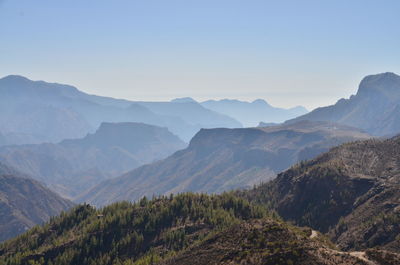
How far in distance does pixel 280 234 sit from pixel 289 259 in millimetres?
20104

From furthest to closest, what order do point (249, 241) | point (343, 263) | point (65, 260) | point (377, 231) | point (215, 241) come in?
point (65, 260) < point (377, 231) < point (215, 241) < point (249, 241) < point (343, 263)

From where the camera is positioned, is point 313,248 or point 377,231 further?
point 377,231

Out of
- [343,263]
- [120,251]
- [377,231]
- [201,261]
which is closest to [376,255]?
[343,263]

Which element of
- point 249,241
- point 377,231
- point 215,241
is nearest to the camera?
point 249,241

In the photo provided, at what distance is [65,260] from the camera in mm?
191875

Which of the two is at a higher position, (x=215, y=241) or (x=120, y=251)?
(x=215, y=241)

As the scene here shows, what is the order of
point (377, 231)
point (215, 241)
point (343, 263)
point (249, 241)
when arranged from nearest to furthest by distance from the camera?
point (343, 263) < point (249, 241) < point (215, 241) < point (377, 231)

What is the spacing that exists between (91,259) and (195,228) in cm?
5069

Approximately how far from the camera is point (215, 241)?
12794 cm

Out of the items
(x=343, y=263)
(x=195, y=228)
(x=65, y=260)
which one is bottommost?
(x=65, y=260)

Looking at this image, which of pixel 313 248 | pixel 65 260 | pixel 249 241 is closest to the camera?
pixel 313 248

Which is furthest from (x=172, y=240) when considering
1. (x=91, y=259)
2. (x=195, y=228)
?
(x=91, y=259)

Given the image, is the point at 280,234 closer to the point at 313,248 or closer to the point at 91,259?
the point at 313,248

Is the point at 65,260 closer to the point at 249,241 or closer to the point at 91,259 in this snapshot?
the point at 91,259
